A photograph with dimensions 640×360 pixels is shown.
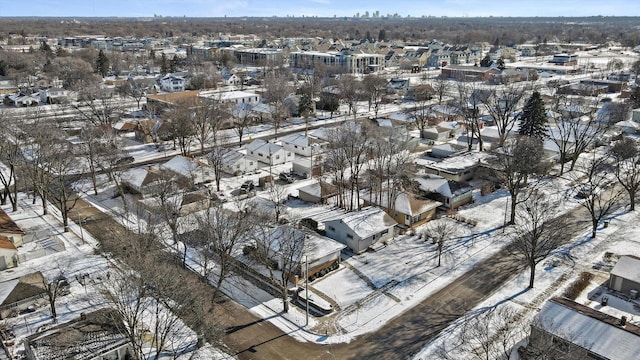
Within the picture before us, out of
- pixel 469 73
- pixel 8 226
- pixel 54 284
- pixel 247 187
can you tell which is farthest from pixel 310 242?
pixel 469 73

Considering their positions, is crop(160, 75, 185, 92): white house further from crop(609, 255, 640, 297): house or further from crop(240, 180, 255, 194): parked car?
crop(609, 255, 640, 297): house

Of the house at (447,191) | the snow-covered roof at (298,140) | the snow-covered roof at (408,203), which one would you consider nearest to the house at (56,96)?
the snow-covered roof at (298,140)

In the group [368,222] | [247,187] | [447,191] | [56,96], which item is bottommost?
[247,187]

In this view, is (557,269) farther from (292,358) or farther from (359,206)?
(292,358)

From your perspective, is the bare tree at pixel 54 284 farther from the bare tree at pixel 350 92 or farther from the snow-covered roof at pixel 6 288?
the bare tree at pixel 350 92

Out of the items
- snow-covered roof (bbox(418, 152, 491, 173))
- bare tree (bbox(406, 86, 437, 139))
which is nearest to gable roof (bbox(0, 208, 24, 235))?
snow-covered roof (bbox(418, 152, 491, 173))

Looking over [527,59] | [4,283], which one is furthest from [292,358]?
[527,59]

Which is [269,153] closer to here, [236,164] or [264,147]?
[264,147]
